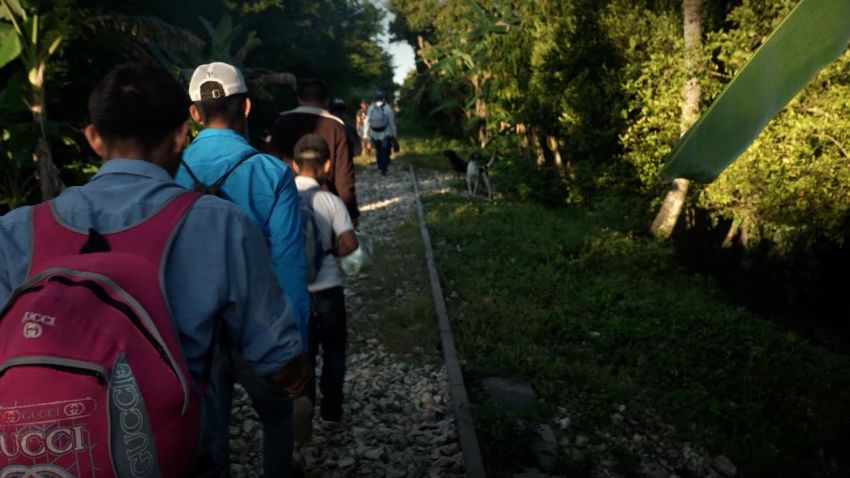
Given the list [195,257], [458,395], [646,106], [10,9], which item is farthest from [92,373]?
[646,106]

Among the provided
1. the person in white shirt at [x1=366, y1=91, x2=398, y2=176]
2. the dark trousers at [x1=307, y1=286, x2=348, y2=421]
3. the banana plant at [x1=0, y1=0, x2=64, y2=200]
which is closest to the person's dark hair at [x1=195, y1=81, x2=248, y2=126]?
the dark trousers at [x1=307, y1=286, x2=348, y2=421]

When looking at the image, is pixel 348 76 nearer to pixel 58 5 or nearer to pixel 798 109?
pixel 58 5

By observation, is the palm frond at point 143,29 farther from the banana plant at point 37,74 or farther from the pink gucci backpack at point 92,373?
the pink gucci backpack at point 92,373

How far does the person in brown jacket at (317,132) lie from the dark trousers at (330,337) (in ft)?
4.09

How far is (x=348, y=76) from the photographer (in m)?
36.5

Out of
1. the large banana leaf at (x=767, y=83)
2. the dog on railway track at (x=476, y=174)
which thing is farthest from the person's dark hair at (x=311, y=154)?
the dog on railway track at (x=476, y=174)

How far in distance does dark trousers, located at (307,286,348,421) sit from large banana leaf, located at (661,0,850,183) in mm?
2785

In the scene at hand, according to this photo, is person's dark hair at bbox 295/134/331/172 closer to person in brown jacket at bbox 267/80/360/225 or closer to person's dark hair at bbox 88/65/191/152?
person in brown jacket at bbox 267/80/360/225

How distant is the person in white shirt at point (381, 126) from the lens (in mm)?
16855

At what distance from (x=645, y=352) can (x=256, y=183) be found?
4.68 metres

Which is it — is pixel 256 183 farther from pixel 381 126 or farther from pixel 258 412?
pixel 381 126

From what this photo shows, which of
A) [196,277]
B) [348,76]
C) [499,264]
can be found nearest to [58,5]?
[499,264]

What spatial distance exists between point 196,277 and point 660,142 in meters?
10.2

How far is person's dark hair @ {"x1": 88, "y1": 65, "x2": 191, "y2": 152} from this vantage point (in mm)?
1792
